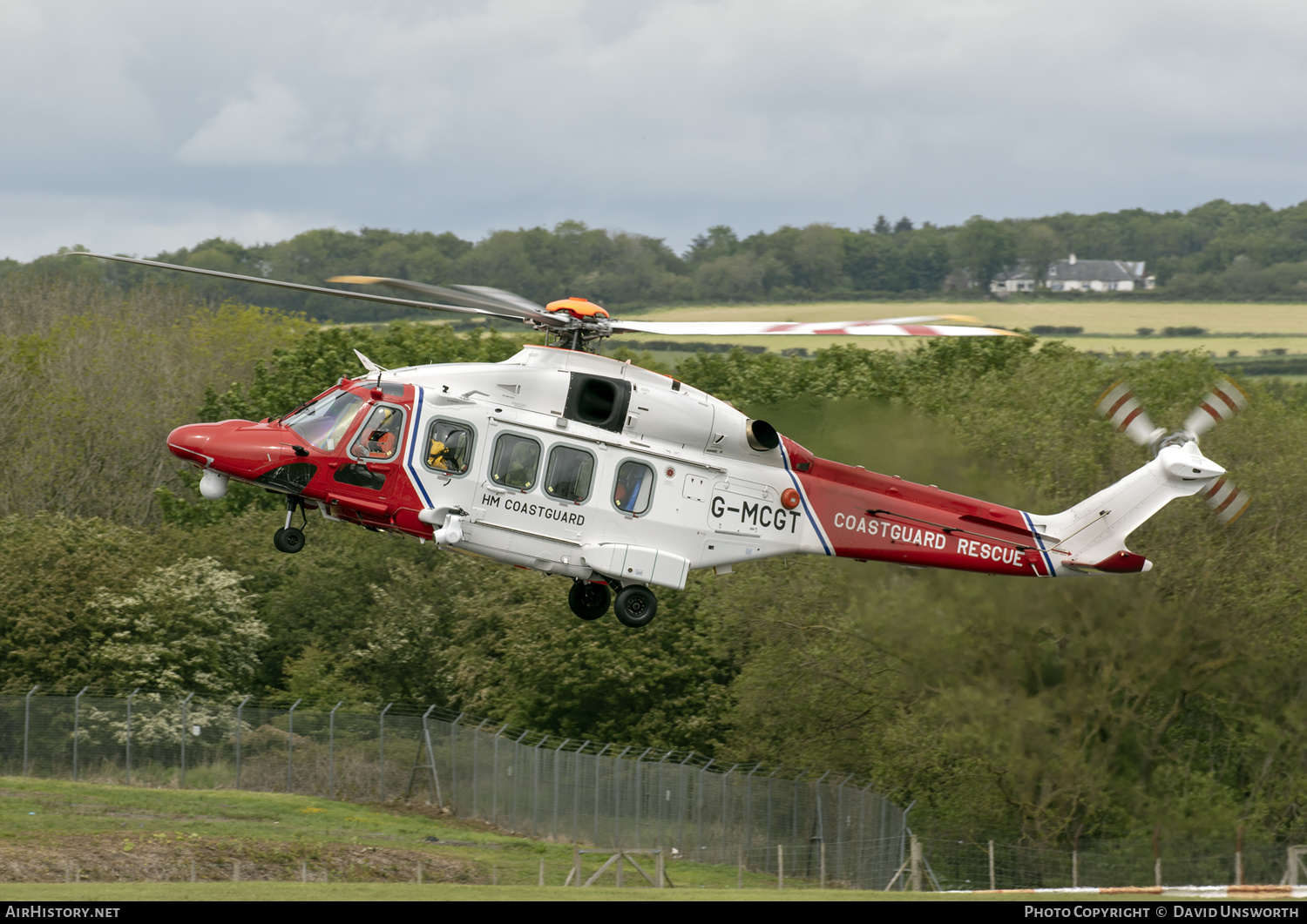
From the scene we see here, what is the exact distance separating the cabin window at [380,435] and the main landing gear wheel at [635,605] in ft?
13.4

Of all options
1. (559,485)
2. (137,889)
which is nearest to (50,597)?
(137,889)

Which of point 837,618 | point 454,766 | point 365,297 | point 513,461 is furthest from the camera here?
point 454,766

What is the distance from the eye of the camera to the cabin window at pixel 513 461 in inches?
904

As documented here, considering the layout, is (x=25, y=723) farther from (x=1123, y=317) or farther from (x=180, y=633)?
(x=1123, y=317)

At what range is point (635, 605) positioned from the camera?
78.1 feet

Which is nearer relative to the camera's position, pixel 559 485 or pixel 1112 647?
pixel 559 485

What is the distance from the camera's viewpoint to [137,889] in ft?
93.4

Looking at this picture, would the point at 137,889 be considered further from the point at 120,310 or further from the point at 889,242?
the point at 889,242

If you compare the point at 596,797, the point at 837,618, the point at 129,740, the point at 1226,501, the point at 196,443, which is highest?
the point at 1226,501

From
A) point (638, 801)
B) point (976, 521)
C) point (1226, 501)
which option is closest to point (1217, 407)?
point (1226, 501)

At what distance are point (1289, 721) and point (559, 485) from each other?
25.1 m

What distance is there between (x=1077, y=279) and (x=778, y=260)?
2765 cm

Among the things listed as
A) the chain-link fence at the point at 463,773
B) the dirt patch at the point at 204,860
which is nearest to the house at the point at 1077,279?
the chain-link fence at the point at 463,773

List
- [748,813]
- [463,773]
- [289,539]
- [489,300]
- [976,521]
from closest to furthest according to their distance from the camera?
[489,300], [289,539], [976,521], [748,813], [463,773]
